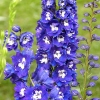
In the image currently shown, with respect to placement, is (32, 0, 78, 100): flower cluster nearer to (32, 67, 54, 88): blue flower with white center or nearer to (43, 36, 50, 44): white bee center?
(43, 36, 50, 44): white bee center

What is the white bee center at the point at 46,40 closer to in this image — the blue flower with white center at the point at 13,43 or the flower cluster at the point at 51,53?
the flower cluster at the point at 51,53

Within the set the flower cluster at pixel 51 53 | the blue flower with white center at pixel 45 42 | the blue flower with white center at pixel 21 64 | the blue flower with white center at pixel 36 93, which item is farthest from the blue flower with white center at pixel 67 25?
the blue flower with white center at pixel 36 93

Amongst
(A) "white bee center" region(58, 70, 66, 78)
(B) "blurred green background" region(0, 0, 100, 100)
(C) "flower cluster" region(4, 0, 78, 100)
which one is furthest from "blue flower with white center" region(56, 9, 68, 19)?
(B) "blurred green background" region(0, 0, 100, 100)

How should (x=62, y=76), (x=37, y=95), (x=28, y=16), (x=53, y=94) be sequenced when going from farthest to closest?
(x=28, y=16)
(x=62, y=76)
(x=53, y=94)
(x=37, y=95)

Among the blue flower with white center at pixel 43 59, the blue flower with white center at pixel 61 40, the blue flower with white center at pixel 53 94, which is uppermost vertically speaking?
the blue flower with white center at pixel 61 40

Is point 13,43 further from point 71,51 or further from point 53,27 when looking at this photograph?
point 71,51

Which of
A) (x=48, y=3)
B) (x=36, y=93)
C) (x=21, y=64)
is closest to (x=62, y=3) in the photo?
(x=48, y=3)
